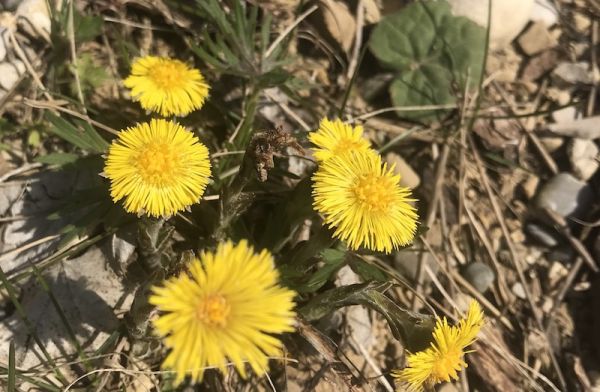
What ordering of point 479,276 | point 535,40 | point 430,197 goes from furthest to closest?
1. point 535,40
2. point 430,197
3. point 479,276

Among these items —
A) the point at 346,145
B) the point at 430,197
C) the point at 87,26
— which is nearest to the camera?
the point at 346,145

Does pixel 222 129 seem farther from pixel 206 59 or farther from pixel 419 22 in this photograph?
pixel 419 22

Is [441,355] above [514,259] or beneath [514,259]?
above

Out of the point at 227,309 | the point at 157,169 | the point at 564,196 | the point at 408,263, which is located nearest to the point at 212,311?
the point at 227,309

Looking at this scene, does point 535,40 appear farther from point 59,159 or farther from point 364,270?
point 59,159

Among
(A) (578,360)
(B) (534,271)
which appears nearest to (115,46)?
(B) (534,271)

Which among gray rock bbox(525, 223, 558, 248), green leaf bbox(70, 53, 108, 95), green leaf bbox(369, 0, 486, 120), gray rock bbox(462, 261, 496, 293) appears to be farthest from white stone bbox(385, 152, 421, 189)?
green leaf bbox(70, 53, 108, 95)
